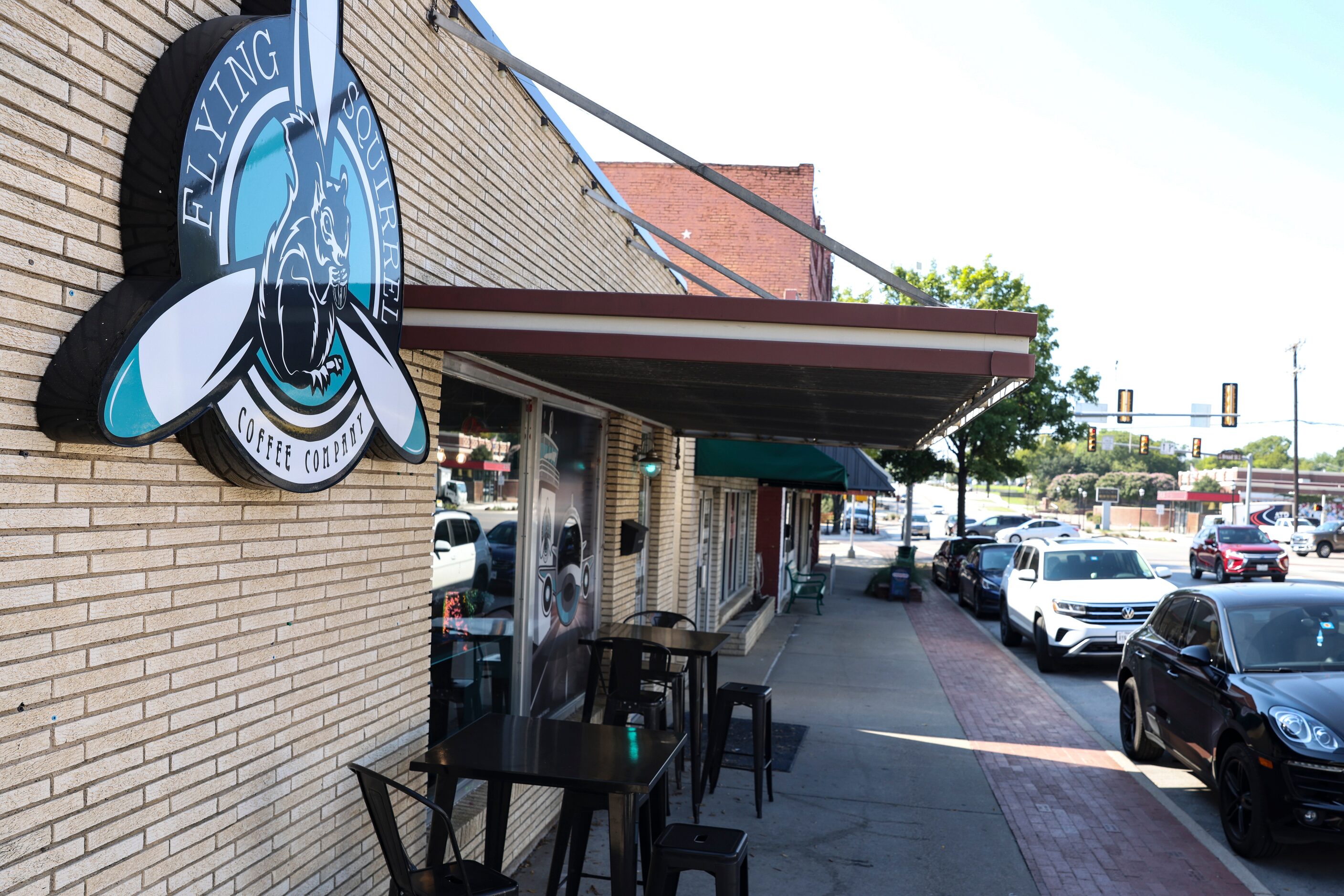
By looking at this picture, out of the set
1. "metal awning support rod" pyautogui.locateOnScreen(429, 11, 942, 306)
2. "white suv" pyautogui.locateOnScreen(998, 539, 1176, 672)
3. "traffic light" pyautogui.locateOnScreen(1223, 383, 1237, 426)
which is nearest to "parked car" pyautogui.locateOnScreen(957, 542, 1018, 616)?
"white suv" pyautogui.locateOnScreen(998, 539, 1176, 672)

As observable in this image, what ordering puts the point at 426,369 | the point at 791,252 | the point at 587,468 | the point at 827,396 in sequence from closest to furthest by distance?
the point at 426,369
the point at 827,396
the point at 587,468
the point at 791,252

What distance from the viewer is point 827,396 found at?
6.47m

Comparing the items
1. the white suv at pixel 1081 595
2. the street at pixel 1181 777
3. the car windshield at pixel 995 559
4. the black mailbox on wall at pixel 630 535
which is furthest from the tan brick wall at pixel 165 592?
the car windshield at pixel 995 559

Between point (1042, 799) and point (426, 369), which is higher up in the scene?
point (426, 369)

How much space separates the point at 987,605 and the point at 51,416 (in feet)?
66.8

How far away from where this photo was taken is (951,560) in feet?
89.1

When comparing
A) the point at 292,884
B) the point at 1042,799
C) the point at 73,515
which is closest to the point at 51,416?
the point at 73,515

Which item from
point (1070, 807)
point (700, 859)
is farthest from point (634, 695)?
point (1070, 807)

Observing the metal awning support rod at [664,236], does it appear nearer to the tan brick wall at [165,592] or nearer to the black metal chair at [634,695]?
the black metal chair at [634,695]

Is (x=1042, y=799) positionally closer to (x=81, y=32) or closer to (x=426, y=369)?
(x=426, y=369)

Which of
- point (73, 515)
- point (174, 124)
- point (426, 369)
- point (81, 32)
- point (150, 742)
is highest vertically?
point (81, 32)

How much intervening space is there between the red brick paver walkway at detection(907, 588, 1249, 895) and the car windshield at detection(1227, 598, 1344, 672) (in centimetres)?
138

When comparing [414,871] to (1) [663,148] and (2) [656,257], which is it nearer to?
(1) [663,148]

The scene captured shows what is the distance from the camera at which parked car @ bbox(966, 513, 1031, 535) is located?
43.5 meters
